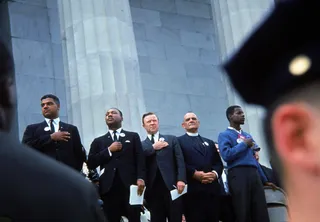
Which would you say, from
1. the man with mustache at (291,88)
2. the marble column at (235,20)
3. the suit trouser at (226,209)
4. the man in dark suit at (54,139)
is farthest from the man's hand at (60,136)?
the man with mustache at (291,88)

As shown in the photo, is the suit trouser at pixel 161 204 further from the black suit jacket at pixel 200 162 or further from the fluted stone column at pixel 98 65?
the fluted stone column at pixel 98 65

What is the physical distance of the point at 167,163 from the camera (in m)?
10.1

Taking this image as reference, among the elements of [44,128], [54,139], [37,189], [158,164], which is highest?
[44,128]

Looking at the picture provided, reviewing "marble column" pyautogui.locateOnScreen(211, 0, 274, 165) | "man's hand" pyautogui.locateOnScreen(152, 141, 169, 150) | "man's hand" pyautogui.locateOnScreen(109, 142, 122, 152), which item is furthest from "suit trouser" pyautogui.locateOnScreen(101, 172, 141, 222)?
"marble column" pyautogui.locateOnScreen(211, 0, 274, 165)

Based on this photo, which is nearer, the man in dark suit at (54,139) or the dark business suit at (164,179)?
the man in dark suit at (54,139)

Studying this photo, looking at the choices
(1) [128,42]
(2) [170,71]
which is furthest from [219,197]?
(2) [170,71]

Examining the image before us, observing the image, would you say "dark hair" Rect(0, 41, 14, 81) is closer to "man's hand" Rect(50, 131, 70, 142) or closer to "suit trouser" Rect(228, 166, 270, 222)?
"man's hand" Rect(50, 131, 70, 142)

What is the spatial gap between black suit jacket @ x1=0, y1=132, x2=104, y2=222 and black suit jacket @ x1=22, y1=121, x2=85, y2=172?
7594mm

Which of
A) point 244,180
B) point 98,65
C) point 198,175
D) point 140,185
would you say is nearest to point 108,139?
point 140,185

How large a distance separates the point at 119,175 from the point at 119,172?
4 centimetres

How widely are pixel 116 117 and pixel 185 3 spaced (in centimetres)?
1204

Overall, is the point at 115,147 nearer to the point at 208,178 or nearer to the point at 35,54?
the point at 208,178

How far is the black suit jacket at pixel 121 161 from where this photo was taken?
9.55m

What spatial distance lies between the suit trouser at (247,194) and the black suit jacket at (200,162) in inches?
11.9
